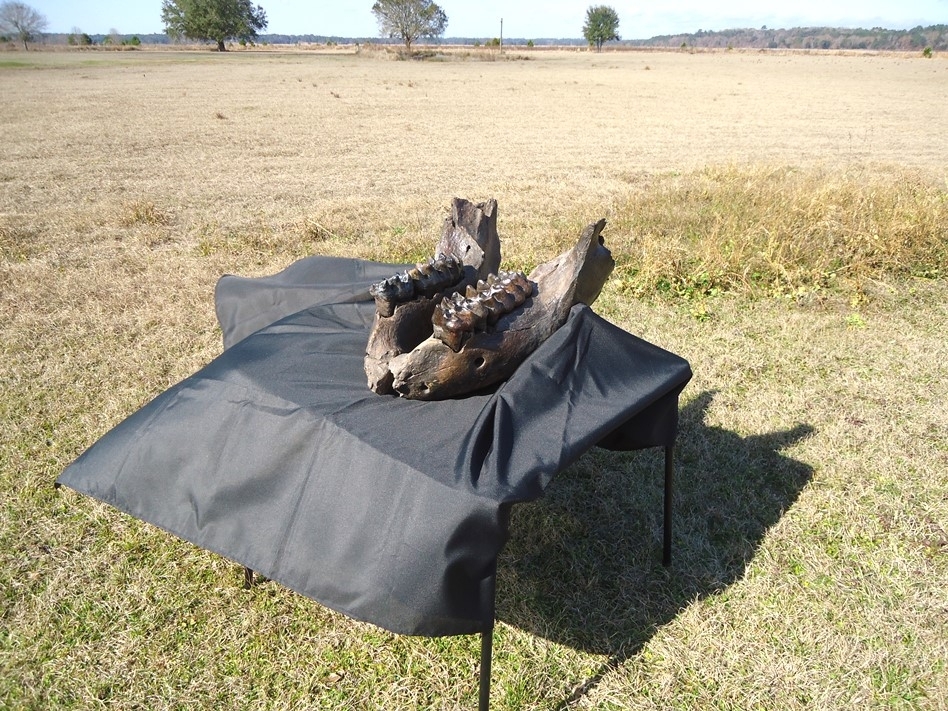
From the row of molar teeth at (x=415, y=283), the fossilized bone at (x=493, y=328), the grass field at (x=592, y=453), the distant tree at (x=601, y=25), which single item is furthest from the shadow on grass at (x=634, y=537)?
the distant tree at (x=601, y=25)

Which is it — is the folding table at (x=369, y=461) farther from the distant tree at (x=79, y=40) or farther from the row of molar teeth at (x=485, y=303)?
the distant tree at (x=79, y=40)

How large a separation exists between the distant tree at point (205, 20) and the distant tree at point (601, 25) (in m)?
49.1

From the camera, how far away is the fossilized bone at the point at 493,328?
7.47 feet

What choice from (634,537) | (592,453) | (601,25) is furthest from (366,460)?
(601,25)

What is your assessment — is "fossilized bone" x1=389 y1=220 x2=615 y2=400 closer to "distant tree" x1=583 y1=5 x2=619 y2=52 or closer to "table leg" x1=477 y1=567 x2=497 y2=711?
"table leg" x1=477 y1=567 x2=497 y2=711

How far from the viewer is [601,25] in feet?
303

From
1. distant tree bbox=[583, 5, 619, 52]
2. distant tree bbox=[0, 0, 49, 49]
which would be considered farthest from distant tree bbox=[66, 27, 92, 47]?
distant tree bbox=[583, 5, 619, 52]

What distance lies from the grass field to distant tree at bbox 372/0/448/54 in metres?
66.1

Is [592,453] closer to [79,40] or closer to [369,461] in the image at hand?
[369,461]

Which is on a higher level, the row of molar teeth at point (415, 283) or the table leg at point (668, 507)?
the row of molar teeth at point (415, 283)

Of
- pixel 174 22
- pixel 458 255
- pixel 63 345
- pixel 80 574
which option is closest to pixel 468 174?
pixel 63 345

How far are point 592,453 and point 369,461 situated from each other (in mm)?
2069

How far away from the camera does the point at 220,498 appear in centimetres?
228

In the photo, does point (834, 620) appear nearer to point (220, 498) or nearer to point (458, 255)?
point (458, 255)
